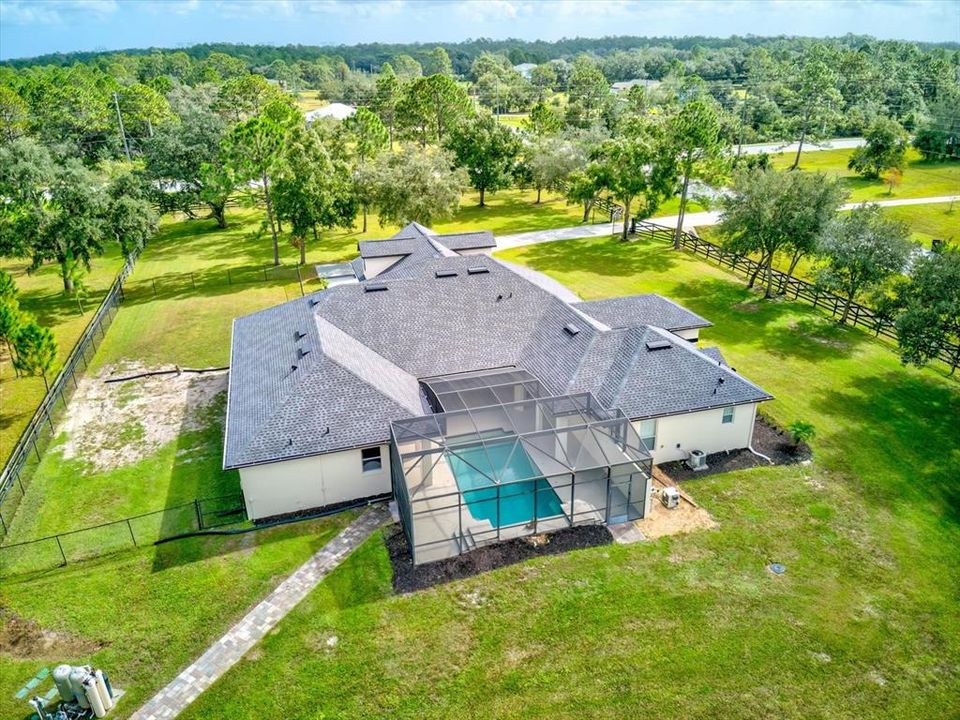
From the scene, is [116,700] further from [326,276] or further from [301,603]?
[326,276]

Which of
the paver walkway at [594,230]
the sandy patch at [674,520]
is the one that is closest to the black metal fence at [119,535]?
the sandy patch at [674,520]

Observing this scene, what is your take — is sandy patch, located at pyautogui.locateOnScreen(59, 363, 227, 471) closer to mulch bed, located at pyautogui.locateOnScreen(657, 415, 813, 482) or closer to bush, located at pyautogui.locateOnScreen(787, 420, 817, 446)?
mulch bed, located at pyautogui.locateOnScreen(657, 415, 813, 482)

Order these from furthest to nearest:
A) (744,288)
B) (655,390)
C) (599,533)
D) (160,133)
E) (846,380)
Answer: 1. (160,133)
2. (744,288)
3. (846,380)
4. (655,390)
5. (599,533)

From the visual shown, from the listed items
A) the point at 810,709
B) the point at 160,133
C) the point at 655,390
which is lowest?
the point at 810,709

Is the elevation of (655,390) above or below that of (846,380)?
above

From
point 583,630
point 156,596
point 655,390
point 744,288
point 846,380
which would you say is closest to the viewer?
point 583,630

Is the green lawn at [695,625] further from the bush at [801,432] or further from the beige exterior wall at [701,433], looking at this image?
the beige exterior wall at [701,433]

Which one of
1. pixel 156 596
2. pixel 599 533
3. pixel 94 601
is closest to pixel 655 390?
pixel 599 533

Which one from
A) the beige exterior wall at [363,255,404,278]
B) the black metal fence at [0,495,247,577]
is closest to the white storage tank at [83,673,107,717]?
the black metal fence at [0,495,247,577]
